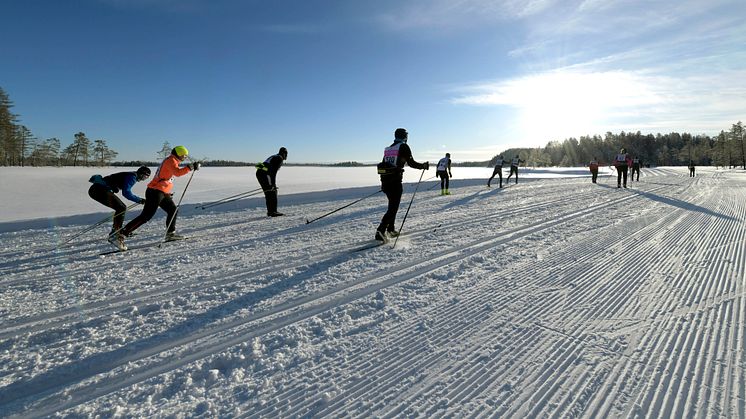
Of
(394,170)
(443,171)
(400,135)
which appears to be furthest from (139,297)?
(443,171)

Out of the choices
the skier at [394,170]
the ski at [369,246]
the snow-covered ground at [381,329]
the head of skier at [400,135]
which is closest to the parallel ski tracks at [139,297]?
the snow-covered ground at [381,329]

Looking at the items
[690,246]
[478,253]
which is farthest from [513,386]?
[690,246]

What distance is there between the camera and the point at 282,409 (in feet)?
6.15

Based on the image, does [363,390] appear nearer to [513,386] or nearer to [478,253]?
[513,386]

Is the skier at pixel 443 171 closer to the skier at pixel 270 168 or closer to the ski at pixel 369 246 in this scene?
the skier at pixel 270 168

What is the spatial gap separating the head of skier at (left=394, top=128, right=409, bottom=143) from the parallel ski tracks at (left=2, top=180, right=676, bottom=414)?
6.96 ft

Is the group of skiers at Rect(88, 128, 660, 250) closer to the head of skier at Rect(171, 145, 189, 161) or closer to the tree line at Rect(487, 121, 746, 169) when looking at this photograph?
the head of skier at Rect(171, 145, 189, 161)

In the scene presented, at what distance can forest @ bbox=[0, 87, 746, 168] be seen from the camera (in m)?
48.2

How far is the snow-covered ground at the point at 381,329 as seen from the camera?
1935 millimetres

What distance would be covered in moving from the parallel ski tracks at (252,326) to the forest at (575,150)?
734 cm

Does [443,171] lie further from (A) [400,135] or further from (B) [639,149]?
(B) [639,149]

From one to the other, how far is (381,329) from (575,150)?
14902 cm

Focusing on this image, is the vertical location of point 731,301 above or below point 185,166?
below

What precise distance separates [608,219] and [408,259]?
17.8 ft
